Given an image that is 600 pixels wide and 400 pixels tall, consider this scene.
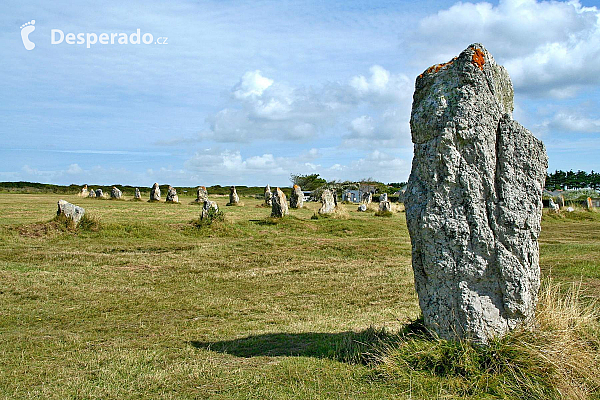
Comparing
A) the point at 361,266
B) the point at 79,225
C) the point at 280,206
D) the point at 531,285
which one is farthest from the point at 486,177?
the point at 280,206

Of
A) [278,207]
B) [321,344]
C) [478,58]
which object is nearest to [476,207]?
[478,58]

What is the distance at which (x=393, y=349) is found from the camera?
5469mm

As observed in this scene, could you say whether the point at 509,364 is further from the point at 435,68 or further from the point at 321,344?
the point at 435,68

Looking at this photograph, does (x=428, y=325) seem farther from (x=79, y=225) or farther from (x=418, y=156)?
(x=79, y=225)

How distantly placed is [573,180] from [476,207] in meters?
74.1

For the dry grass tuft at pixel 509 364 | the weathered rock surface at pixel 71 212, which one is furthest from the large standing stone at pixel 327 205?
the dry grass tuft at pixel 509 364

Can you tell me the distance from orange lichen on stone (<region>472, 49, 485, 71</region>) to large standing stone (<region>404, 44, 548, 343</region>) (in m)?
0.01

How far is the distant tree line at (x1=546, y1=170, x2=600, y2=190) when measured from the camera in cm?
6875

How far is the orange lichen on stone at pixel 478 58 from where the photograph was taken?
5.37m

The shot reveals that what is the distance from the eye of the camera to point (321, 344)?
650 cm

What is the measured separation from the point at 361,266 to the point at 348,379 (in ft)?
27.7

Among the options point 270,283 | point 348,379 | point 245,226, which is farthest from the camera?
point 245,226

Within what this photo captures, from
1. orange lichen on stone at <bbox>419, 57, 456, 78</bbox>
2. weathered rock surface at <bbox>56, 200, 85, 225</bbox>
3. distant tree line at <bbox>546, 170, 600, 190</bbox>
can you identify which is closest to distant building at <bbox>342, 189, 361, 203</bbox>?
distant tree line at <bbox>546, 170, 600, 190</bbox>

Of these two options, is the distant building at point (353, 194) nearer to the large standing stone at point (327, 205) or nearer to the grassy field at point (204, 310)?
the large standing stone at point (327, 205)
